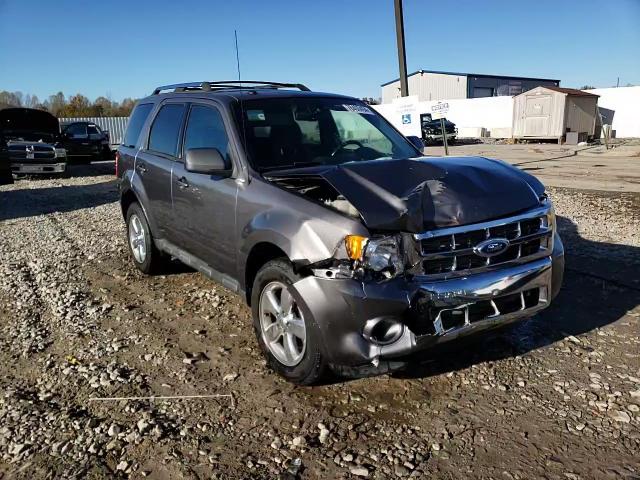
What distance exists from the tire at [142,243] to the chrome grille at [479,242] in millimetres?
3438

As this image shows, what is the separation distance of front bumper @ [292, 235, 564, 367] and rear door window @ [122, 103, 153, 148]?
11.6 ft

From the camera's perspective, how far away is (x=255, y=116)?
13.8 feet

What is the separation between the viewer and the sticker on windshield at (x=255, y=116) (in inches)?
164

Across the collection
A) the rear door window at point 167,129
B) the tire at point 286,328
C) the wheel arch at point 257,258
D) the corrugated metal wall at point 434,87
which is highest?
the corrugated metal wall at point 434,87

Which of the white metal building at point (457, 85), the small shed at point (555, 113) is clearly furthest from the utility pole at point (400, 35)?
the white metal building at point (457, 85)

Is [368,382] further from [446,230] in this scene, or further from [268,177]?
[268,177]

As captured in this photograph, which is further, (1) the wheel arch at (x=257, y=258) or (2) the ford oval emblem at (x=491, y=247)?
(1) the wheel arch at (x=257, y=258)

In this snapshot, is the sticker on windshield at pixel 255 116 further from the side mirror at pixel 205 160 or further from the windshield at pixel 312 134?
the side mirror at pixel 205 160

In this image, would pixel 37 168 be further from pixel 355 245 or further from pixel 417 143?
pixel 355 245

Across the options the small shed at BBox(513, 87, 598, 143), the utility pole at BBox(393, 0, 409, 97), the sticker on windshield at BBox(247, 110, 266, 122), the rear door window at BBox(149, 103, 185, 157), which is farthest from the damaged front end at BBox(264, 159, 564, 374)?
the small shed at BBox(513, 87, 598, 143)

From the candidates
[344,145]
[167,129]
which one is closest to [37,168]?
[167,129]

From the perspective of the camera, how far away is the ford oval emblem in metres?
3.10

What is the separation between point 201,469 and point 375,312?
3.87 ft

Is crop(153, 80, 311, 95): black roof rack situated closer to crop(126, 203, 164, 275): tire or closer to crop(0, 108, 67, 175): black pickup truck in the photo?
crop(126, 203, 164, 275): tire
